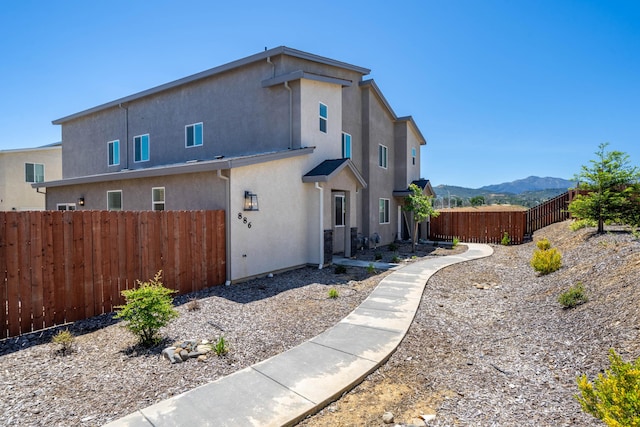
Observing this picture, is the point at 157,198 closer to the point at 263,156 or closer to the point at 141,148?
the point at 263,156

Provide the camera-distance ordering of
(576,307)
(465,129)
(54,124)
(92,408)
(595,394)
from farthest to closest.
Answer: (465,129) → (54,124) → (576,307) → (92,408) → (595,394)

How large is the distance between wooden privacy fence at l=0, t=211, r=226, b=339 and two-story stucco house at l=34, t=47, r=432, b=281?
44.8 inches

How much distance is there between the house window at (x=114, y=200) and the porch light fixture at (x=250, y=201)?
661cm

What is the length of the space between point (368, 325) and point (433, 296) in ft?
9.01

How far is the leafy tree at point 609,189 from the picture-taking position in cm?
1138

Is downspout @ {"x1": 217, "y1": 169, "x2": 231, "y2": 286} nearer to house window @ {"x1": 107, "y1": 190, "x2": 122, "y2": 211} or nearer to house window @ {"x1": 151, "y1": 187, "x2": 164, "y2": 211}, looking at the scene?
house window @ {"x1": 151, "y1": 187, "x2": 164, "y2": 211}

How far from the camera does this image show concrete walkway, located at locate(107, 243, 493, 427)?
3.25 metres

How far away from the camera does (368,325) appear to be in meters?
5.93

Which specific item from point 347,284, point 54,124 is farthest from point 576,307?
point 54,124

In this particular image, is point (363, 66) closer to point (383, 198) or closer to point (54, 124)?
point (383, 198)

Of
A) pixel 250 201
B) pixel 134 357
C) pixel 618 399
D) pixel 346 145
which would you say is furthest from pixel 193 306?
pixel 346 145

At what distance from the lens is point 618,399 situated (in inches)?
89.2

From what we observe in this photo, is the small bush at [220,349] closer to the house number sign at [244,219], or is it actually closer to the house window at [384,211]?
the house number sign at [244,219]

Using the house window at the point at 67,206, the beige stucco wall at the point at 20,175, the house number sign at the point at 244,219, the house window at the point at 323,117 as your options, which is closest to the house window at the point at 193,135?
the house window at the point at 67,206
